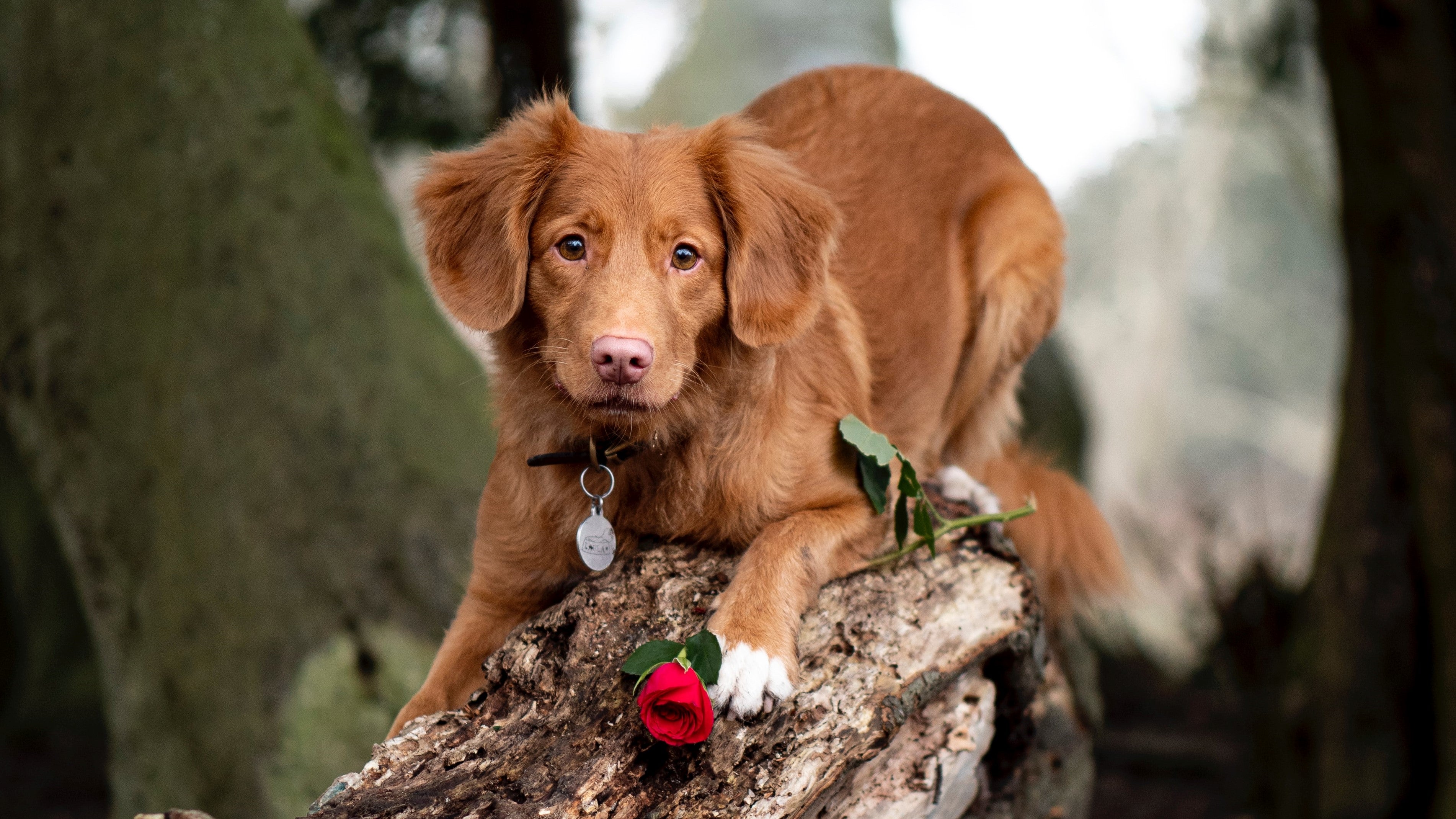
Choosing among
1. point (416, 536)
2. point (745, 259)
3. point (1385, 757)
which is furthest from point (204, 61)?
point (1385, 757)

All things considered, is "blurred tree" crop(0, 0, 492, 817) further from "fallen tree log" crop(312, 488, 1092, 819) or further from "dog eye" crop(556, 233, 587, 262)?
"dog eye" crop(556, 233, 587, 262)

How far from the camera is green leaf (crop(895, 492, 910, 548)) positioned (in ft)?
9.46

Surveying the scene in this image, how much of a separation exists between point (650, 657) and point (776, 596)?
1.36 ft

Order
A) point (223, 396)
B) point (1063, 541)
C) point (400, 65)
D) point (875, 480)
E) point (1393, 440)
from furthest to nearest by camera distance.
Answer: point (400, 65)
point (1393, 440)
point (223, 396)
point (1063, 541)
point (875, 480)

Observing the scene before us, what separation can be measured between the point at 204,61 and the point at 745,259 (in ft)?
11.5

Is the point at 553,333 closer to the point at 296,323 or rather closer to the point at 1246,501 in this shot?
the point at 296,323

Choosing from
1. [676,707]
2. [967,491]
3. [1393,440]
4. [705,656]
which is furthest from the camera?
[1393,440]

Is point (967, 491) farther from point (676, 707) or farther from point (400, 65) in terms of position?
point (400, 65)

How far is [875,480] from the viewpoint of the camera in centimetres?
303

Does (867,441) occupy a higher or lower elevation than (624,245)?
lower

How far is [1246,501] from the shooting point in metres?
21.0

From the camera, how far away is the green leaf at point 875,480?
2994 millimetres

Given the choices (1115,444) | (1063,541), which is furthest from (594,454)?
(1115,444)

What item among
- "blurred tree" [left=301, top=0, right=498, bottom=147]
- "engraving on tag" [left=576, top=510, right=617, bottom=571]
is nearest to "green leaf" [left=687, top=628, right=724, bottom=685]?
"engraving on tag" [left=576, top=510, right=617, bottom=571]
